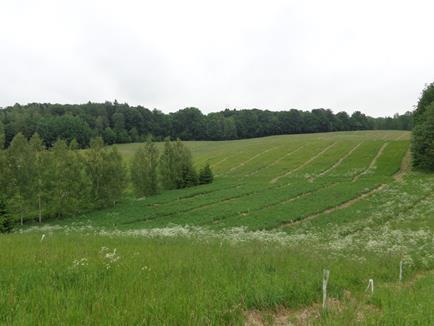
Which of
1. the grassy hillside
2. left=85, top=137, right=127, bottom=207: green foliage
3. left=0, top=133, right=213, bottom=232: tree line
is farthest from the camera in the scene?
left=85, top=137, right=127, bottom=207: green foliage

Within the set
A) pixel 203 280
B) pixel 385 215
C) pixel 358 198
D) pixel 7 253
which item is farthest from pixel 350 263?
pixel 358 198

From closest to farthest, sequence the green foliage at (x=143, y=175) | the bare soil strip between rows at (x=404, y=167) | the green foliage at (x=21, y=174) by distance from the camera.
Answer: the green foliage at (x=21, y=174) → the bare soil strip between rows at (x=404, y=167) → the green foliage at (x=143, y=175)

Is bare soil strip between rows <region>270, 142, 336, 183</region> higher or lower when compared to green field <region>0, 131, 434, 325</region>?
lower

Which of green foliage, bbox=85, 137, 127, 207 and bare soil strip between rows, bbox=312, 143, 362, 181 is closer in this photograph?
green foliage, bbox=85, 137, 127, 207

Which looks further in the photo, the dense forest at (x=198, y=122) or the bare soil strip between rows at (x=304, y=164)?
the dense forest at (x=198, y=122)

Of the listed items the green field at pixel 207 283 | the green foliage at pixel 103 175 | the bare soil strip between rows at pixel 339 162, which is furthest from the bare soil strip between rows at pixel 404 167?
the green foliage at pixel 103 175

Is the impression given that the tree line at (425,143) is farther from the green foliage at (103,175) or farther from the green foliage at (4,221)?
the green foliage at (4,221)

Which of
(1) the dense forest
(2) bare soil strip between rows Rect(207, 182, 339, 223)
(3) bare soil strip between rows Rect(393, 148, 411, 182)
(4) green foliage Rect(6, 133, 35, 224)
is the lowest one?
(2) bare soil strip between rows Rect(207, 182, 339, 223)

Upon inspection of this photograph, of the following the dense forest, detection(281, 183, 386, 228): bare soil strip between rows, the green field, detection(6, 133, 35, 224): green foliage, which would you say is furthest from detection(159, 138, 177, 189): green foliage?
the dense forest

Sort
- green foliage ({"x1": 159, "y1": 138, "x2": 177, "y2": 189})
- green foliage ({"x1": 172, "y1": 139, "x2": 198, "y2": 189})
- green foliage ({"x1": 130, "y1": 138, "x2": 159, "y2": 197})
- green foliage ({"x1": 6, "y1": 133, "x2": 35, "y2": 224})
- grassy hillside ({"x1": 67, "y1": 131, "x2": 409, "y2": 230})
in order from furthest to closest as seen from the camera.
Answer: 1. green foliage ({"x1": 172, "y1": 139, "x2": 198, "y2": 189})
2. green foliage ({"x1": 159, "y1": 138, "x2": 177, "y2": 189})
3. green foliage ({"x1": 130, "y1": 138, "x2": 159, "y2": 197})
4. green foliage ({"x1": 6, "y1": 133, "x2": 35, "y2": 224})
5. grassy hillside ({"x1": 67, "y1": 131, "x2": 409, "y2": 230})

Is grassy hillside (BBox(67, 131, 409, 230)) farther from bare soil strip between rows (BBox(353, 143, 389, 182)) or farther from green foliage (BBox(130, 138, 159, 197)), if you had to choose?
green foliage (BBox(130, 138, 159, 197))

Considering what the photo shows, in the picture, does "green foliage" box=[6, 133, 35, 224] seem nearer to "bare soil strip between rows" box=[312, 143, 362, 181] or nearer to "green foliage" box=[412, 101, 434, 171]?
"bare soil strip between rows" box=[312, 143, 362, 181]

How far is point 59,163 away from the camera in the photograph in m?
43.7

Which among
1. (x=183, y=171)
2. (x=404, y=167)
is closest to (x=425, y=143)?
(x=404, y=167)
